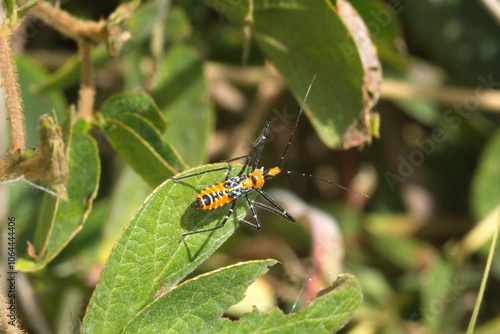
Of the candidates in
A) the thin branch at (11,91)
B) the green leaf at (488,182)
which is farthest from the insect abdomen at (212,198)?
the green leaf at (488,182)

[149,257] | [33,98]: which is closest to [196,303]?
[149,257]

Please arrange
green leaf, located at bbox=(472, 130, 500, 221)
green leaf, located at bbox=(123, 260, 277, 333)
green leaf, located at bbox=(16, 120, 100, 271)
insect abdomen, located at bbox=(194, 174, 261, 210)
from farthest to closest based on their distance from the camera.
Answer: green leaf, located at bbox=(472, 130, 500, 221)
green leaf, located at bbox=(16, 120, 100, 271)
insect abdomen, located at bbox=(194, 174, 261, 210)
green leaf, located at bbox=(123, 260, 277, 333)

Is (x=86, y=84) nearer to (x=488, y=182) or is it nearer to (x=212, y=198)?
(x=212, y=198)

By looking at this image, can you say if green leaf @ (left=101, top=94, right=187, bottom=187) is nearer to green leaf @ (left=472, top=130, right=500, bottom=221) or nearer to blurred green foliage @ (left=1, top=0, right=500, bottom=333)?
blurred green foliage @ (left=1, top=0, right=500, bottom=333)

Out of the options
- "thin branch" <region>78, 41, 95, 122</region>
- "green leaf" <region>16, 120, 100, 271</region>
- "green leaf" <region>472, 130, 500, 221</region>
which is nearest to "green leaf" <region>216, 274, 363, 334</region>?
"green leaf" <region>16, 120, 100, 271</region>

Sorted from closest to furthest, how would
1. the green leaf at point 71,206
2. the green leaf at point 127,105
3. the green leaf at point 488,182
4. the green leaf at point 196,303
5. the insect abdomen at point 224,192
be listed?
1. the green leaf at point 196,303
2. the insect abdomen at point 224,192
3. the green leaf at point 71,206
4. the green leaf at point 127,105
5. the green leaf at point 488,182

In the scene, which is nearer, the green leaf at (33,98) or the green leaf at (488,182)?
the green leaf at (33,98)

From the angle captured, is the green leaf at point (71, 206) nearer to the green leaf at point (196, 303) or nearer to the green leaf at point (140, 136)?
the green leaf at point (140, 136)
